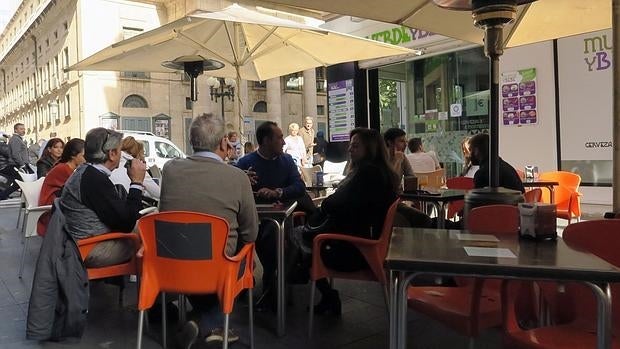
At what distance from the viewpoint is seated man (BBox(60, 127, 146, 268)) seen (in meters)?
3.35

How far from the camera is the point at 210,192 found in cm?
295

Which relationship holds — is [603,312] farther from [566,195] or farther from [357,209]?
[566,195]

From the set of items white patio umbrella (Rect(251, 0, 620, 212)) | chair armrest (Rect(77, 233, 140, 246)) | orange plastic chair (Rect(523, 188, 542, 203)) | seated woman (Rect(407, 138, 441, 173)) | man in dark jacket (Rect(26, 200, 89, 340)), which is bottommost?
man in dark jacket (Rect(26, 200, 89, 340))

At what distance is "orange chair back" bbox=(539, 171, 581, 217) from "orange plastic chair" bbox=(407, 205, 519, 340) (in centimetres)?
352

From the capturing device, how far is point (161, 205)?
3016 mm

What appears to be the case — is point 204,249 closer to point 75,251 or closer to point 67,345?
point 75,251

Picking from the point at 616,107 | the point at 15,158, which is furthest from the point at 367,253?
the point at 15,158

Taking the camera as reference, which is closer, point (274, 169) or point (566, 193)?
point (274, 169)

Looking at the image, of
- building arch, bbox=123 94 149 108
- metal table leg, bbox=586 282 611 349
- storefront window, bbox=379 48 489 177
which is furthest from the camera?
building arch, bbox=123 94 149 108

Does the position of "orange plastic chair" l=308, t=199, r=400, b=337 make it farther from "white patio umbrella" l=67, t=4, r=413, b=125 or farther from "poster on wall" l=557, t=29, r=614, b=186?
"poster on wall" l=557, t=29, r=614, b=186

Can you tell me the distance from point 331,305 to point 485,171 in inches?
73.0

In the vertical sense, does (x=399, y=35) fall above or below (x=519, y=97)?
above

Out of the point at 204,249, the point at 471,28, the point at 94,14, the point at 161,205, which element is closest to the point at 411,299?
the point at 204,249

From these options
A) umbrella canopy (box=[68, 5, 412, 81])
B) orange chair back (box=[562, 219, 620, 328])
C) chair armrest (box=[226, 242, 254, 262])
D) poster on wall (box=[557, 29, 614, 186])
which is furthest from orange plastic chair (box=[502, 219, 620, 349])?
poster on wall (box=[557, 29, 614, 186])
